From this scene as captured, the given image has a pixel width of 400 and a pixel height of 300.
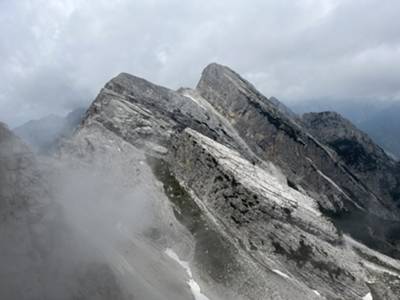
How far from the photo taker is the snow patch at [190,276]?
217 feet

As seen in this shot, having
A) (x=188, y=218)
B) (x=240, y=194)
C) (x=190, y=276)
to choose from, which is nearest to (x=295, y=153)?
(x=240, y=194)

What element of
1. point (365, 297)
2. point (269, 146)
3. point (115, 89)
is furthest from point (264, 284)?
point (269, 146)

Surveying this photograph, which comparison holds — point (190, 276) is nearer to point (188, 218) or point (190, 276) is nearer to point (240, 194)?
point (188, 218)

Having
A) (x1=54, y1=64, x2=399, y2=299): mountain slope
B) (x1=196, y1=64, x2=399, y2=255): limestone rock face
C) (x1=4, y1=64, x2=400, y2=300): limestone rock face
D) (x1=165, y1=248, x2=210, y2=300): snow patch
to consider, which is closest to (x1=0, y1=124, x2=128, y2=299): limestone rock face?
(x1=4, y1=64, x2=400, y2=300): limestone rock face

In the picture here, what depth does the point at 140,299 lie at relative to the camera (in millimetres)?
58469

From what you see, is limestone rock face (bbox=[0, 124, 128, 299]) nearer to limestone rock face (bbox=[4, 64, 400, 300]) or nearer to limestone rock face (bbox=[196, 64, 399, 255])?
limestone rock face (bbox=[4, 64, 400, 300])

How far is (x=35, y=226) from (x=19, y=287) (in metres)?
9.74

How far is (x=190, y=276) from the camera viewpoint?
2766 inches

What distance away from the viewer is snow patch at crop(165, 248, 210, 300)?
66.2 m

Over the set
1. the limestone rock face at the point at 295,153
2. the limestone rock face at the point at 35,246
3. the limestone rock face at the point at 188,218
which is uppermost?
the limestone rock face at the point at 295,153

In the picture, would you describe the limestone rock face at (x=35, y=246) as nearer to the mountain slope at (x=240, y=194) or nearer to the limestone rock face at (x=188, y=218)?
the limestone rock face at (x=188, y=218)

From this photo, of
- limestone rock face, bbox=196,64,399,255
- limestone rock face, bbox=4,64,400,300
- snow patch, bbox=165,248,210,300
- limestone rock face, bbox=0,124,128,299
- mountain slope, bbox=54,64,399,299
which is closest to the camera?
limestone rock face, bbox=0,124,128,299

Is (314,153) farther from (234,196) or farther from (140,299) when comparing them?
(140,299)

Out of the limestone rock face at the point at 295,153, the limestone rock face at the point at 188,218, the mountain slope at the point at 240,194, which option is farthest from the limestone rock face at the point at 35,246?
the limestone rock face at the point at 295,153
